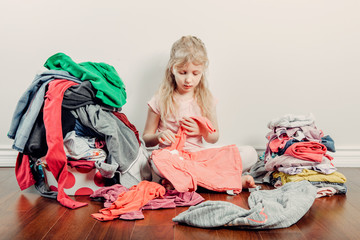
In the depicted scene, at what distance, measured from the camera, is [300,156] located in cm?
169

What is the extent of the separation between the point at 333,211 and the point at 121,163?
91cm

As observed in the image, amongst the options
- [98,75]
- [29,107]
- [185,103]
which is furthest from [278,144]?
[29,107]

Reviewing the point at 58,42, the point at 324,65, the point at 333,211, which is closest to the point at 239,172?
the point at 333,211

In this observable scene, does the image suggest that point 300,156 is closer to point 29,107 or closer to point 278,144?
point 278,144

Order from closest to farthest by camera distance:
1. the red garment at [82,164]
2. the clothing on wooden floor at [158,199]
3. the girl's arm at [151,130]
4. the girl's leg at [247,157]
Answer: the clothing on wooden floor at [158,199] → the red garment at [82,164] → the girl's leg at [247,157] → the girl's arm at [151,130]

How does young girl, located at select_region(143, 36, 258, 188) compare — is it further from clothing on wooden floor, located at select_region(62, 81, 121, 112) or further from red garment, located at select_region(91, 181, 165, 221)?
clothing on wooden floor, located at select_region(62, 81, 121, 112)

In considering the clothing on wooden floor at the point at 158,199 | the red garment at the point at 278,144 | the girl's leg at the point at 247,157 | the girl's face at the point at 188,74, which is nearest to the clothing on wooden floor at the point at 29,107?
the clothing on wooden floor at the point at 158,199

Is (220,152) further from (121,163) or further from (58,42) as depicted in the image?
(58,42)

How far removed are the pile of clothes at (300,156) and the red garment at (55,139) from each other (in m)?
0.93

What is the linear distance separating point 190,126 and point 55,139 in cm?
67

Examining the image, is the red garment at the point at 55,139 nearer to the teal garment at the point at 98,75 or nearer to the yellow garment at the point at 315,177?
the teal garment at the point at 98,75

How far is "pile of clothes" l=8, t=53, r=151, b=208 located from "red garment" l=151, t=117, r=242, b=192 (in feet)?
0.56

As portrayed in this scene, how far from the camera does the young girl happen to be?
5.90 ft

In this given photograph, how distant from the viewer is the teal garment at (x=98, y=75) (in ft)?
5.32
